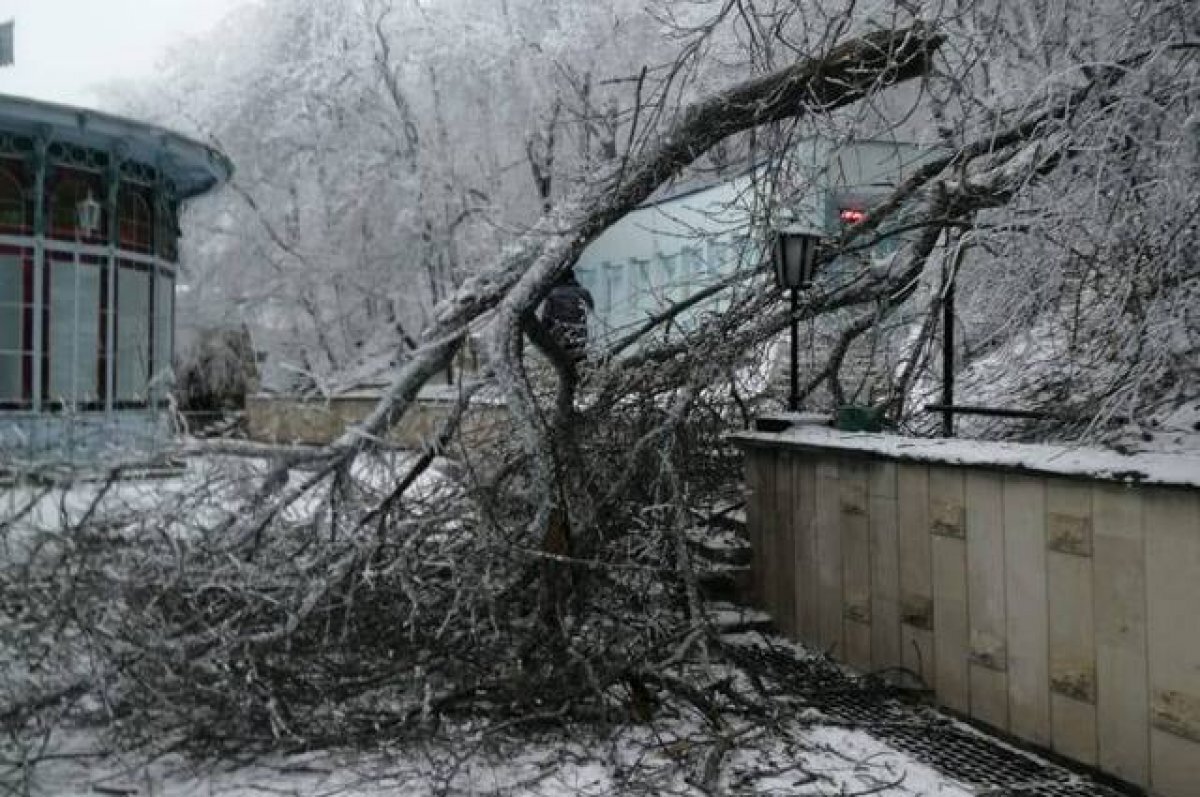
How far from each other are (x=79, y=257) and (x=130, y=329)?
1083 mm

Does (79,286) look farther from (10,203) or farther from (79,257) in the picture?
(10,203)

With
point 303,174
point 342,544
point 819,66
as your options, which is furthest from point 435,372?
point 303,174

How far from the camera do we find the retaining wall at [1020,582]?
12.9ft

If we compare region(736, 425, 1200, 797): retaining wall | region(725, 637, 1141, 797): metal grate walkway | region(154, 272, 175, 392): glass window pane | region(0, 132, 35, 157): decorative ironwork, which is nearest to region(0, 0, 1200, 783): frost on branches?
region(725, 637, 1141, 797): metal grate walkway

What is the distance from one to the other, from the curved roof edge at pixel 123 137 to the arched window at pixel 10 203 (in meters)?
0.53

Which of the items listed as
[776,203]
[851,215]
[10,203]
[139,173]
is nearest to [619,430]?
[776,203]

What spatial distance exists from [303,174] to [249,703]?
919 inches

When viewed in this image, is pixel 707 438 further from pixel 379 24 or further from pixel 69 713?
pixel 379 24

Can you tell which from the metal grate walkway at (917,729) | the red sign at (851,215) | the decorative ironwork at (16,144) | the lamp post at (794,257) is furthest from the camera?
the decorative ironwork at (16,144)

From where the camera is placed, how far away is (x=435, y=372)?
6.00 metres

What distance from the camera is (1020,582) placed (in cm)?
467

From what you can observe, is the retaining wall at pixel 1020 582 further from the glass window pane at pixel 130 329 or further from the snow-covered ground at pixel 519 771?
the glass window pane at pixel 130 329

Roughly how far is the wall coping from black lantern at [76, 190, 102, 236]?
29.8 ft

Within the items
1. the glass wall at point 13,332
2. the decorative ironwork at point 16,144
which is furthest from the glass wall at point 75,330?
the decorative ironwork at point 16,144
